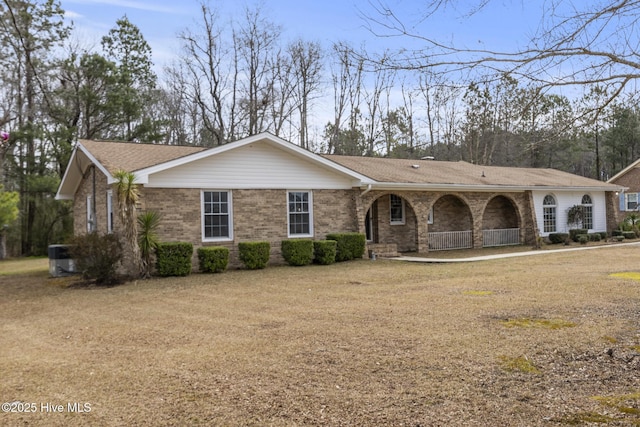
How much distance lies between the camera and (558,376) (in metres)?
4.83

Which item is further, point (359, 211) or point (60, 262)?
point (359, 211)

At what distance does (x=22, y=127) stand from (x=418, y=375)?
27873 millimetres

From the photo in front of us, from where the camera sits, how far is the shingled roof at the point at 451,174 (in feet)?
65.8

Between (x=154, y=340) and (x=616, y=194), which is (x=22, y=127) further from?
(x=616, y=194)

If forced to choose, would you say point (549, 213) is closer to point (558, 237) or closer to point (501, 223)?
point (558, 237)

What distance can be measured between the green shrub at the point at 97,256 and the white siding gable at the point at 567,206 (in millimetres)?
18434

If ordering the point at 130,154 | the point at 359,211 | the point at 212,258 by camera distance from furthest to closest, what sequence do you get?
1. the point at 359,211
2. the point at 130,154
3. the point at 212,258

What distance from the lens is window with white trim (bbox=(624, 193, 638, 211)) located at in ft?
105

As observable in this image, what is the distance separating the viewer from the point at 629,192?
110 ft

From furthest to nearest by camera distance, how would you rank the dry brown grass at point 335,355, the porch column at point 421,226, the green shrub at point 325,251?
the porch column at point 421,226, the green shrub at point 325,251, the dry brown grass at point 335,355

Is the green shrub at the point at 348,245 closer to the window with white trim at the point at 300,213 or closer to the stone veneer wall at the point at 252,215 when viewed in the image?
the stone veneer wall at the point at 252,215

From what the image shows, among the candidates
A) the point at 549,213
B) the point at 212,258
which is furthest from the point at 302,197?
the point at 549,213

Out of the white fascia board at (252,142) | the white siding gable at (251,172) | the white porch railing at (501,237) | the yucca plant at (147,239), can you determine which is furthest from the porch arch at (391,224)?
the yucca plant at (147,239)

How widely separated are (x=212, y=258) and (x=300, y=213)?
3699 mm
